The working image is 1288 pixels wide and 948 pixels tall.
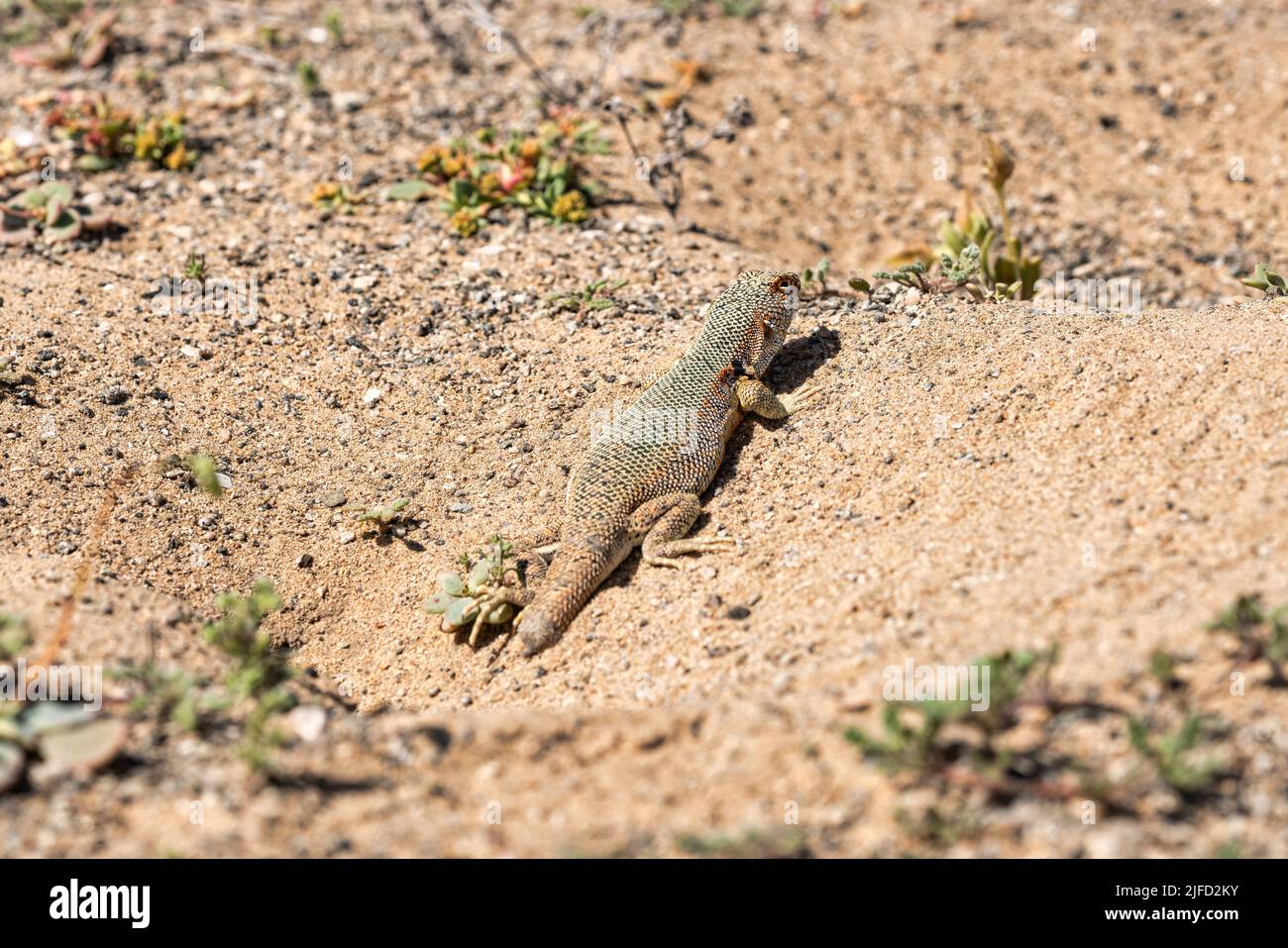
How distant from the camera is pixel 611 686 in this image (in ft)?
16.5

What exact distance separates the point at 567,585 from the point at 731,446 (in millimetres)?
1470

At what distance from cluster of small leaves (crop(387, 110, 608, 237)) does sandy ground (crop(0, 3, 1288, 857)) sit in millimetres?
213

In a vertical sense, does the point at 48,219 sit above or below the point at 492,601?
above

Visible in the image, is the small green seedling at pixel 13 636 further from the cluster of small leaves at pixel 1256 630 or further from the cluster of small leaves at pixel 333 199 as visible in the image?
the cluster of small leaves at pixel 333 199

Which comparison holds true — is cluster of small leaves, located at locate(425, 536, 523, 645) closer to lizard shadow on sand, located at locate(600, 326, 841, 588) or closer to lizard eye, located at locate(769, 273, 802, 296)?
lizard shadow on sand, located at locate(600, 326, 841, 588)

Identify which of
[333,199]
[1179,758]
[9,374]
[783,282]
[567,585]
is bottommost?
[9,374]

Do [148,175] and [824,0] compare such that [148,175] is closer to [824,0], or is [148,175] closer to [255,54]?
[255,54]

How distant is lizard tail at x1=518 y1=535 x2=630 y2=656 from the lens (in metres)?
5.34

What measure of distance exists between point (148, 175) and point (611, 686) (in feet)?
21.3

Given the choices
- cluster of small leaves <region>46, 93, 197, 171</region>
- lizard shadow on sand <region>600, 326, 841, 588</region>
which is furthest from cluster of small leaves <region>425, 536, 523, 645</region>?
cluster of small leaves <region>46, 93, 197, 171</region>

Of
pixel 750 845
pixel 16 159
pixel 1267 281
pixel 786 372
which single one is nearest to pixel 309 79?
pixel 16 159

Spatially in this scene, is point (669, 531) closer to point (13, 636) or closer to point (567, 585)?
point (567, 585)

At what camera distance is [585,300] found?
750 cm

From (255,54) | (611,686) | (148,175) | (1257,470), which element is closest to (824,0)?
(255,54)
